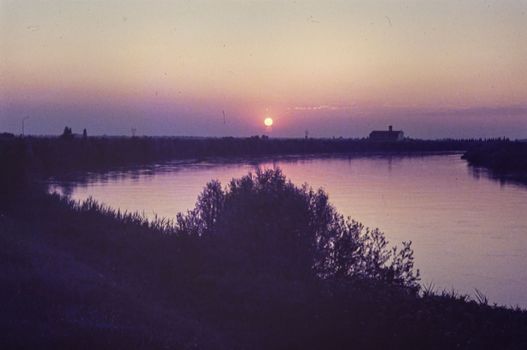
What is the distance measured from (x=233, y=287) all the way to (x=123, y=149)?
63339 millimetres

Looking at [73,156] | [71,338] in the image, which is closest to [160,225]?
[71,338]

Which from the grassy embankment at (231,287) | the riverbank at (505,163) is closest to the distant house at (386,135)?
the riverbank at (505,163)

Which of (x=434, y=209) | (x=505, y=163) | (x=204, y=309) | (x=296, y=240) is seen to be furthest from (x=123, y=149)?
(x=204, y=309)

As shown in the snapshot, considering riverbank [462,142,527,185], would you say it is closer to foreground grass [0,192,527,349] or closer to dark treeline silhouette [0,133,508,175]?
dark treeline silhouette [0,133,508,175]

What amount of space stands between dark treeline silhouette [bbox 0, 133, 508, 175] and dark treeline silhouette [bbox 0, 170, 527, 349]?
48.0ft

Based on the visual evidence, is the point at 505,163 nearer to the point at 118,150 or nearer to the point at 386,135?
the point at 118,150

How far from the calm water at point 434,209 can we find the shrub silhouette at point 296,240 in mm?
2969

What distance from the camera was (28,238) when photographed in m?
13.9

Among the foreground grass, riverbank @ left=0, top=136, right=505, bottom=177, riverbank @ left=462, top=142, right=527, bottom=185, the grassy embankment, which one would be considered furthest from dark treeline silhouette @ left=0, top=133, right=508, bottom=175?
riverbank @ left=462, top=142, right=527, bottom=185

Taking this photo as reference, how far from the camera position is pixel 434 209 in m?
30.7

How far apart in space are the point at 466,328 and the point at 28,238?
836cm

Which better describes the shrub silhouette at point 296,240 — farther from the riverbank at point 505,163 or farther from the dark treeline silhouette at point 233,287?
the riverbank at point 505,163

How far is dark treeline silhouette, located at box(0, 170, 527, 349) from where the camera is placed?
8180 mm

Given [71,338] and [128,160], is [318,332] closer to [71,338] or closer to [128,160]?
[71,338]
